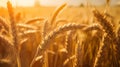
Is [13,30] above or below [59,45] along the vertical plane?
→ above

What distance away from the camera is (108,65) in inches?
62.6

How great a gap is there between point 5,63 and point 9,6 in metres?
0.59

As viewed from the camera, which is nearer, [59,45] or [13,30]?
→ [13,30]

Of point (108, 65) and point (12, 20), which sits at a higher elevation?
point (12, 20)

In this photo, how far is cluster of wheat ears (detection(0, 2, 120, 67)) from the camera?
3.44ft

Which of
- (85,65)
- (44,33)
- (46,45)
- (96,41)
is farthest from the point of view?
(96,41)

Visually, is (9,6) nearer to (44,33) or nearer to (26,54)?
(44,33)

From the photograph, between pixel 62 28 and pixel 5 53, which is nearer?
pixel 62 28

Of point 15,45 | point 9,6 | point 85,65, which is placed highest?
point 9,6

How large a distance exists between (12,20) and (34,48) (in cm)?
89

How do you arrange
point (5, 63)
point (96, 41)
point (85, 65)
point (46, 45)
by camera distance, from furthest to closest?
point (96, 41) → point (85, 65) → point (5, 63) → point (46, 45)

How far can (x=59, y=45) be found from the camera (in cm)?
189

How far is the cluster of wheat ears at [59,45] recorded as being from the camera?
→ 105cm

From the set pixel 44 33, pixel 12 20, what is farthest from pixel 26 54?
pixel 12 20
